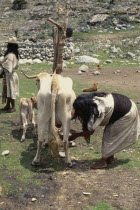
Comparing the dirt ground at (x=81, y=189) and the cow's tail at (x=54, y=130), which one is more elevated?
the cow's tail at (x=54, y=130)

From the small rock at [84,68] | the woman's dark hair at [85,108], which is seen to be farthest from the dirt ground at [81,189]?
the small rock at [84,68]

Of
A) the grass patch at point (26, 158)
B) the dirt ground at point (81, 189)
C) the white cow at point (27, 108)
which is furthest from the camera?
the white cow at point (27, 108)

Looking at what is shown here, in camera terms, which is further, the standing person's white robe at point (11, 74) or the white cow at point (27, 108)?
the standing person's white robe at point (11, 74)

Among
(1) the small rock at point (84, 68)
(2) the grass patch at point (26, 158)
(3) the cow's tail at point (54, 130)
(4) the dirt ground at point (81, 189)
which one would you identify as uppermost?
(3) the cow's tail at point (54, 130)

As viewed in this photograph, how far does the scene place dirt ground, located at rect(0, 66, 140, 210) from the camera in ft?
16.0

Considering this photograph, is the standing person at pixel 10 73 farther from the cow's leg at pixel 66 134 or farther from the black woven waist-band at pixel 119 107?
the black woven waist-band at pixel 119 107

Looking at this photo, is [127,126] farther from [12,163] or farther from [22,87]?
[22,87]

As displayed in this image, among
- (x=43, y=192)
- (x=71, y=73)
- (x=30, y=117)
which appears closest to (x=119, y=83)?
(x=71, y=73)

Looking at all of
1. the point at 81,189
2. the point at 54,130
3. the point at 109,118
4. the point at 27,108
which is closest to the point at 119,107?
the point at 109,118

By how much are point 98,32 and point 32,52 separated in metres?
8.24

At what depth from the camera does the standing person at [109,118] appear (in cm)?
550

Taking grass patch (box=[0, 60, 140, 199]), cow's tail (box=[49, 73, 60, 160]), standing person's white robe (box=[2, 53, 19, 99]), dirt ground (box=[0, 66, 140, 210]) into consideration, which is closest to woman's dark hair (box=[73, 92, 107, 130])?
cow's tail (box=[49, 73, 60, 160])

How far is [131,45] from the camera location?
22.7 meters

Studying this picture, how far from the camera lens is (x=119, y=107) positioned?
5758 mm
